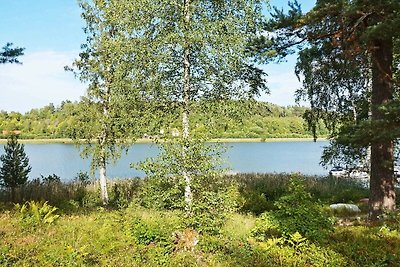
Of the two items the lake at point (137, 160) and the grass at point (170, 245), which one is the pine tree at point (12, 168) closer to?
the lake at point (137, 160)

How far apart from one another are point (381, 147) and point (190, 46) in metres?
5.58

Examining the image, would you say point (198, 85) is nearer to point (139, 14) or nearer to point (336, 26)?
point (139, 14)

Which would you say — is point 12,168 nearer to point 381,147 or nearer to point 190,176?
point 190,176

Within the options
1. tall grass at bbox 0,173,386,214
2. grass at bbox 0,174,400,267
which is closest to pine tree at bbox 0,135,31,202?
tall grass at bbox 0,173,386,214

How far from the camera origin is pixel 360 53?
31.8 ft

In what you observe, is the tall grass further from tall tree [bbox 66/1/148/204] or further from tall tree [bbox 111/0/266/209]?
tall tree [bbox 111/0/266/209]

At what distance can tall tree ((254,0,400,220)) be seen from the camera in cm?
832

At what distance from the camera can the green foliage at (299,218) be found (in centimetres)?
729

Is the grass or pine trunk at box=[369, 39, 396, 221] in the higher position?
pine trunk at box=[369, 39, 396, 221]

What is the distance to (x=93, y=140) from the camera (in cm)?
1509

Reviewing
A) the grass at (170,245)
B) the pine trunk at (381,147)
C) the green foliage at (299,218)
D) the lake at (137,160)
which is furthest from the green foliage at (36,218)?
the pine trunk at (381,147)

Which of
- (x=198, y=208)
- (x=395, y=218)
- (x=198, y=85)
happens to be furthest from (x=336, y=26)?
(x=198, y=208)

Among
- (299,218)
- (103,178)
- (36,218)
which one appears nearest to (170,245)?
(299,218)

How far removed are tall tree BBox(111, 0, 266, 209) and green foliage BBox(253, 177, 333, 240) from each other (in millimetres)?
2783
